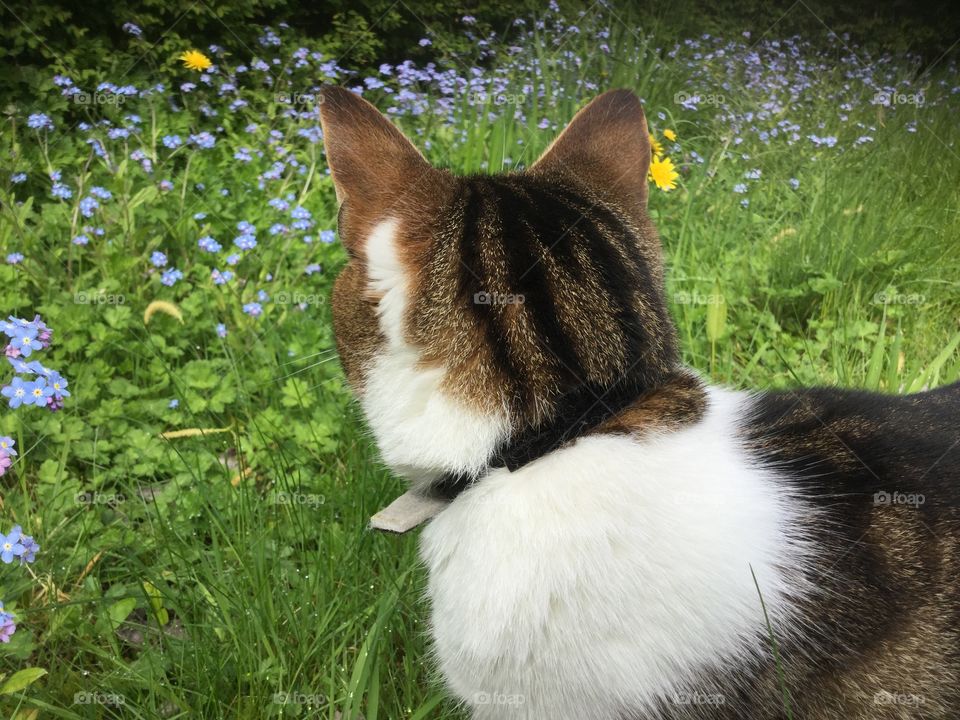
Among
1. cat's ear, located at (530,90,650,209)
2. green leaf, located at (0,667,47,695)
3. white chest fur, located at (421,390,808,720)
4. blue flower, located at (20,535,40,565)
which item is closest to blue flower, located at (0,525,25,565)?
blue flower, located at (20,535,40,565)

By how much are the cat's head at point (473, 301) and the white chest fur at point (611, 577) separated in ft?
0.33

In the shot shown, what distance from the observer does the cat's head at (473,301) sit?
1.23 m

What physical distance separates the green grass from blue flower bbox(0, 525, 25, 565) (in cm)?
25

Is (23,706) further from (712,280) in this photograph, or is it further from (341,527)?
(712,280)

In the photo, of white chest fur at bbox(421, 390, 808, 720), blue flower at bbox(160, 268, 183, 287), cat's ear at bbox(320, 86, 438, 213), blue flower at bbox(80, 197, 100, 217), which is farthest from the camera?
blue flower at bbox(80, 197, 100, 217)

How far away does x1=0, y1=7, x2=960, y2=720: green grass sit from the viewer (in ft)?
5.66

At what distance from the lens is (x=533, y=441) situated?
1232 mm

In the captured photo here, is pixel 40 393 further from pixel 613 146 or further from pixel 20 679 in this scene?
pixel 613 146

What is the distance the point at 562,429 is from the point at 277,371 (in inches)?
60.4

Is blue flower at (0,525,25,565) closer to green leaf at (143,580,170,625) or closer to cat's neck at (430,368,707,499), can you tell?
green leaf at (143,580,170,625)

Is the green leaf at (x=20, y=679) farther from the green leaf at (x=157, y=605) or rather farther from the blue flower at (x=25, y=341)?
the blue flower at (x=25, y=341)

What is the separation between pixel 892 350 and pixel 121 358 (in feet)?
8.67

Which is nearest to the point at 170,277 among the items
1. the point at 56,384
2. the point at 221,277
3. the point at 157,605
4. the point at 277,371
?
the point at 221,277

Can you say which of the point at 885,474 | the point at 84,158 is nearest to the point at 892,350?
the point at 885,474
